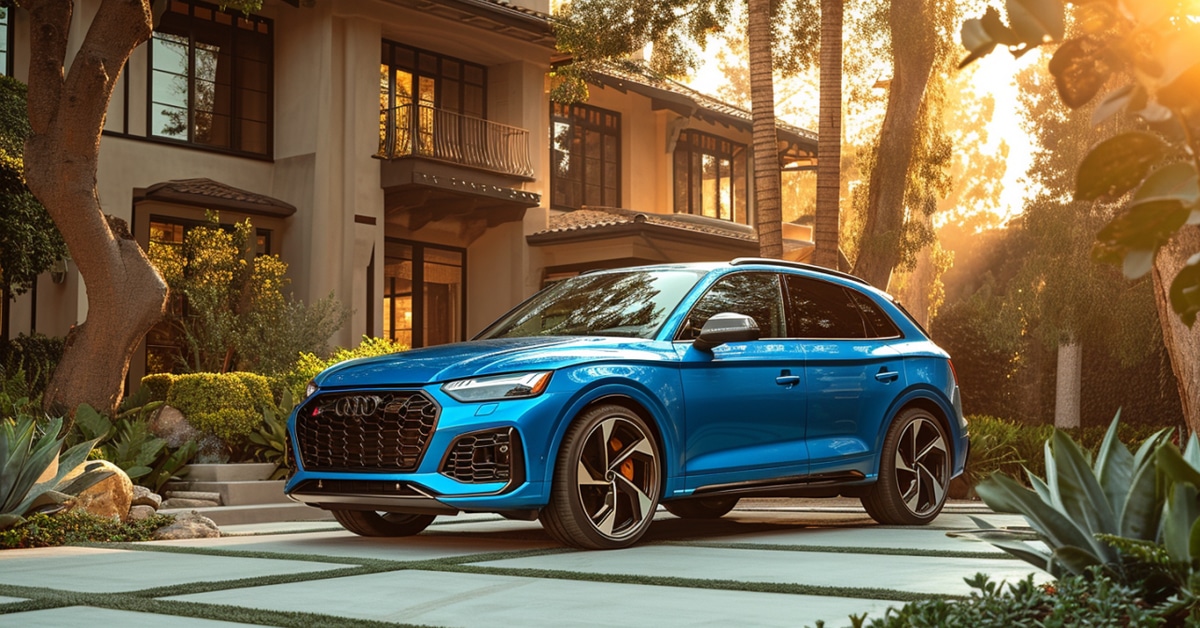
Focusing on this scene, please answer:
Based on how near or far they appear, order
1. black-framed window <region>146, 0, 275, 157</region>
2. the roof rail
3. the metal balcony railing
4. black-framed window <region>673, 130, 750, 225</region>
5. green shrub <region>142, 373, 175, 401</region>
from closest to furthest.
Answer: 1. the roof rail
2. green shrub <region>142, 373, 175, 401</region>
3. black-framed window <region>146, 0, 275, 157</region>
4. the metal balcony railing
5. black-framed window <region>673, 130, 750, 225</region>

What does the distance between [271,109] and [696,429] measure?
56.9 ft

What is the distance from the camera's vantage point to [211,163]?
22422 millimetres

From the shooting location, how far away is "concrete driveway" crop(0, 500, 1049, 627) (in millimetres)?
4797

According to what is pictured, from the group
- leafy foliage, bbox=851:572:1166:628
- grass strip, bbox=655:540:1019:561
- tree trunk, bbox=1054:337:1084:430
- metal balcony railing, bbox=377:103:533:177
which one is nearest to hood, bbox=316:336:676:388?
grass strip, bbox=655:540:1019:561

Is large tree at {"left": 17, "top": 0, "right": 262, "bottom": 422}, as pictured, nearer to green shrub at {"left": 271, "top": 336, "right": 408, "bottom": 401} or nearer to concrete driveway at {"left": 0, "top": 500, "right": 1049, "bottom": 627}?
green shrub at {"left": 271, "top": 336, "right": 408, "bottom": 401}

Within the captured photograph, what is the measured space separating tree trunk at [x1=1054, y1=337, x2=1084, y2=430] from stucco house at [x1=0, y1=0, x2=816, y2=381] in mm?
6520

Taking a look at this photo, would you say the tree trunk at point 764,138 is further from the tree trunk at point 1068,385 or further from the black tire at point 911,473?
the tree trunk at point 1068,385

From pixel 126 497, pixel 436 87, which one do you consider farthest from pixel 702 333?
pixel 436 87

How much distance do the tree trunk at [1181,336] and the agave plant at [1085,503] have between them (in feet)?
25.0

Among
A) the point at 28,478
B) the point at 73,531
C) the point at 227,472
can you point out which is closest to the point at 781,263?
the point at 73,531

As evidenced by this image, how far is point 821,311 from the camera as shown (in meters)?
9.27

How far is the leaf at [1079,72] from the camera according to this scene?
6.22ft

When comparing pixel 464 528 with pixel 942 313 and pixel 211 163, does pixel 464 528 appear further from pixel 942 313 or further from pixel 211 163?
pixel 942 313

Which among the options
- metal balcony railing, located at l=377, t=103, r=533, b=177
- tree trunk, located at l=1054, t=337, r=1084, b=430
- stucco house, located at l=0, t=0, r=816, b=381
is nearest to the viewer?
stucco house, located at l=0, t=0, r=816, b=381
